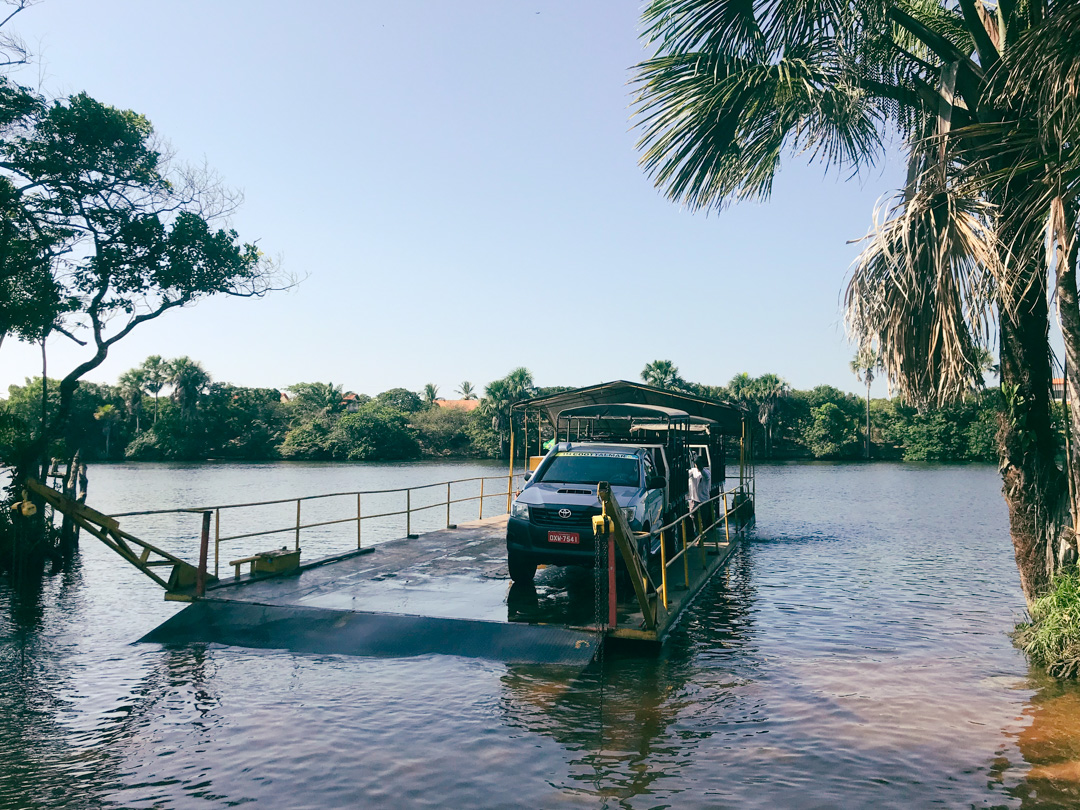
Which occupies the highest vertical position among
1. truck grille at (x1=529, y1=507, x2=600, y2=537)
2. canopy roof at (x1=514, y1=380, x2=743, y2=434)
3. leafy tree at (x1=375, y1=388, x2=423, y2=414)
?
leafy tree at (x1=375, y1=388, x2=423, y2=414)

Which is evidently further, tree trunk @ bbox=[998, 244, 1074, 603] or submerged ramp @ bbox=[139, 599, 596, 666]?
submerged ramp @ bbox=[139, 599, 596, 666]

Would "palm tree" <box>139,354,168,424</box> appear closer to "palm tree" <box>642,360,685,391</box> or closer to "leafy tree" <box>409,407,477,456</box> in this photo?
"leafy tree" <box>409,407,477,456</box>

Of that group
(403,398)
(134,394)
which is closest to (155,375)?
(134,394)

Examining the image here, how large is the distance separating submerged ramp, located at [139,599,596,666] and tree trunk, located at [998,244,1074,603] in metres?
5.35

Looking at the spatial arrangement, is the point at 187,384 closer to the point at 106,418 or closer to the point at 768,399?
the point at 106,418

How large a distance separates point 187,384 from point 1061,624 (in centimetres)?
8470

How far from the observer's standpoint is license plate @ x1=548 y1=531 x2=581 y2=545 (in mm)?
11258

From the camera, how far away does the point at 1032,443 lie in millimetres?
9609

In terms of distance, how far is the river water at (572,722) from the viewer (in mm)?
6535

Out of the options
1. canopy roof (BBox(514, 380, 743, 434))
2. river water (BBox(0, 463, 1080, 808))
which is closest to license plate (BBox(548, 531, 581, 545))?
river water (BBox(0, 463, 1080, 808))

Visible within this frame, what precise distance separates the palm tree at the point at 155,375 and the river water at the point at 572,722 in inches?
3108

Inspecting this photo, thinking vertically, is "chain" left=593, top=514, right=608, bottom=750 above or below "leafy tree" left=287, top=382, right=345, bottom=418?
below

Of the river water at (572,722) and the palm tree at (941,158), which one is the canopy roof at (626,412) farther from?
the palm tree at (941,158)

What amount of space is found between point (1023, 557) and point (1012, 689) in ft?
5.09
